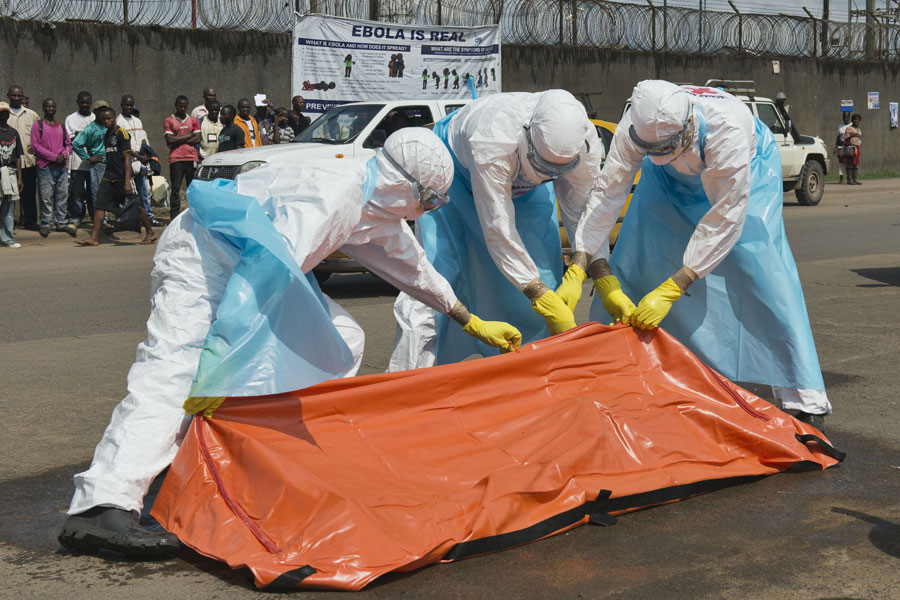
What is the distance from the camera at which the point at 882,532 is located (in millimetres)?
4211

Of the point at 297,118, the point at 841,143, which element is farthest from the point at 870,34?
the point at 297,118

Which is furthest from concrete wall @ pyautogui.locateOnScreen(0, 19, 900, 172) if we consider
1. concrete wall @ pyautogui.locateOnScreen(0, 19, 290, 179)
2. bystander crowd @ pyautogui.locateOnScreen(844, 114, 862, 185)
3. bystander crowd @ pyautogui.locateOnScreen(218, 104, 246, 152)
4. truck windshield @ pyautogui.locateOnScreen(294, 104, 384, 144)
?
truck windshield @ pyautogui.locateOnScreen(294, 104, 384, 144)

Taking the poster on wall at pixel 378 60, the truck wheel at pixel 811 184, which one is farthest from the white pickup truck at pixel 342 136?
the truck wheel at pixel 811 184

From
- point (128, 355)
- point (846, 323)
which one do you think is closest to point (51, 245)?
point (128, 355)

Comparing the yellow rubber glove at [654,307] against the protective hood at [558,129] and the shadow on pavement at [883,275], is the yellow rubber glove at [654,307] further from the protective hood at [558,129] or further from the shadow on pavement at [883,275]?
the shadow on pavement at [883,275]

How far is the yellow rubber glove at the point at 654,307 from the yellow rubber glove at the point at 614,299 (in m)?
0.09

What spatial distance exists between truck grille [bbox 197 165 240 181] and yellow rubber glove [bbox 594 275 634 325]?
6.84 m

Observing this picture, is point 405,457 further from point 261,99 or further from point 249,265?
point 261,99

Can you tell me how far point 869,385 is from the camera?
671 centimetres

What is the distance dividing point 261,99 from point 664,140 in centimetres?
1408

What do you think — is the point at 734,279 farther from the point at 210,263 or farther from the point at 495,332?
the point at 210,263

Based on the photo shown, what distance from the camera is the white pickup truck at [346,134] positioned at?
11953mm

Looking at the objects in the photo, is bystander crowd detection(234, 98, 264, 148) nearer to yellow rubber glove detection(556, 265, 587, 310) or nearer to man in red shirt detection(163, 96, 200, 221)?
man in red shirt detection(163, 96, 200, 221)

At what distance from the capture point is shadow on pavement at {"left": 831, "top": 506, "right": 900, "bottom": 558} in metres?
4.04
